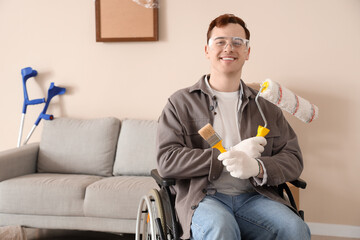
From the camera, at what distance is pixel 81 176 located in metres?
2.84

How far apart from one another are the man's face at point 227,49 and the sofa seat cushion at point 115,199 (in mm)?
989

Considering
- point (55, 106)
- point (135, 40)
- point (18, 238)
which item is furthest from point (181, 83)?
point (18, 238)

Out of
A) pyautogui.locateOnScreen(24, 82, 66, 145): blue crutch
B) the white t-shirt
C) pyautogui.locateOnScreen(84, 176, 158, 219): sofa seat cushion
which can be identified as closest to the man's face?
the white t-shirt

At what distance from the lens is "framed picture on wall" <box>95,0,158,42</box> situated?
10.2ft

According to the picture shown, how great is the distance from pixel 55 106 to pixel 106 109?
429 mm

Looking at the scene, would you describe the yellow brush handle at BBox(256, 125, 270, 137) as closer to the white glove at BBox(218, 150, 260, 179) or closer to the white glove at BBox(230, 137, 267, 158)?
the white glove at BBox(230, 137, 267, 158)

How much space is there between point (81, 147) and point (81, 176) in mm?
243

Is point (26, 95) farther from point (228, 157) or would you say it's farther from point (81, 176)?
point (228, 157)

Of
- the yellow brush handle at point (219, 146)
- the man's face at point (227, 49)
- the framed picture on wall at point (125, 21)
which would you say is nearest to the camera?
the yellow brush handle at point (219, 146)

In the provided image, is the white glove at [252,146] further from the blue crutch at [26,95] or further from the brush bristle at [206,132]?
the blue crutch at [26,95]

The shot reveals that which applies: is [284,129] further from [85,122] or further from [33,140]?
[33,140]

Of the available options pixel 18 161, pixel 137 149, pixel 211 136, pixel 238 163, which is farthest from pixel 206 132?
pixel 18 161

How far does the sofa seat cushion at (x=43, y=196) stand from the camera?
255 cm

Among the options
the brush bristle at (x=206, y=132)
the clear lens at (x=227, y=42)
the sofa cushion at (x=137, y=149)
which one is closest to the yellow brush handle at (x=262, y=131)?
the brush bristle at (x=206, y=132)
